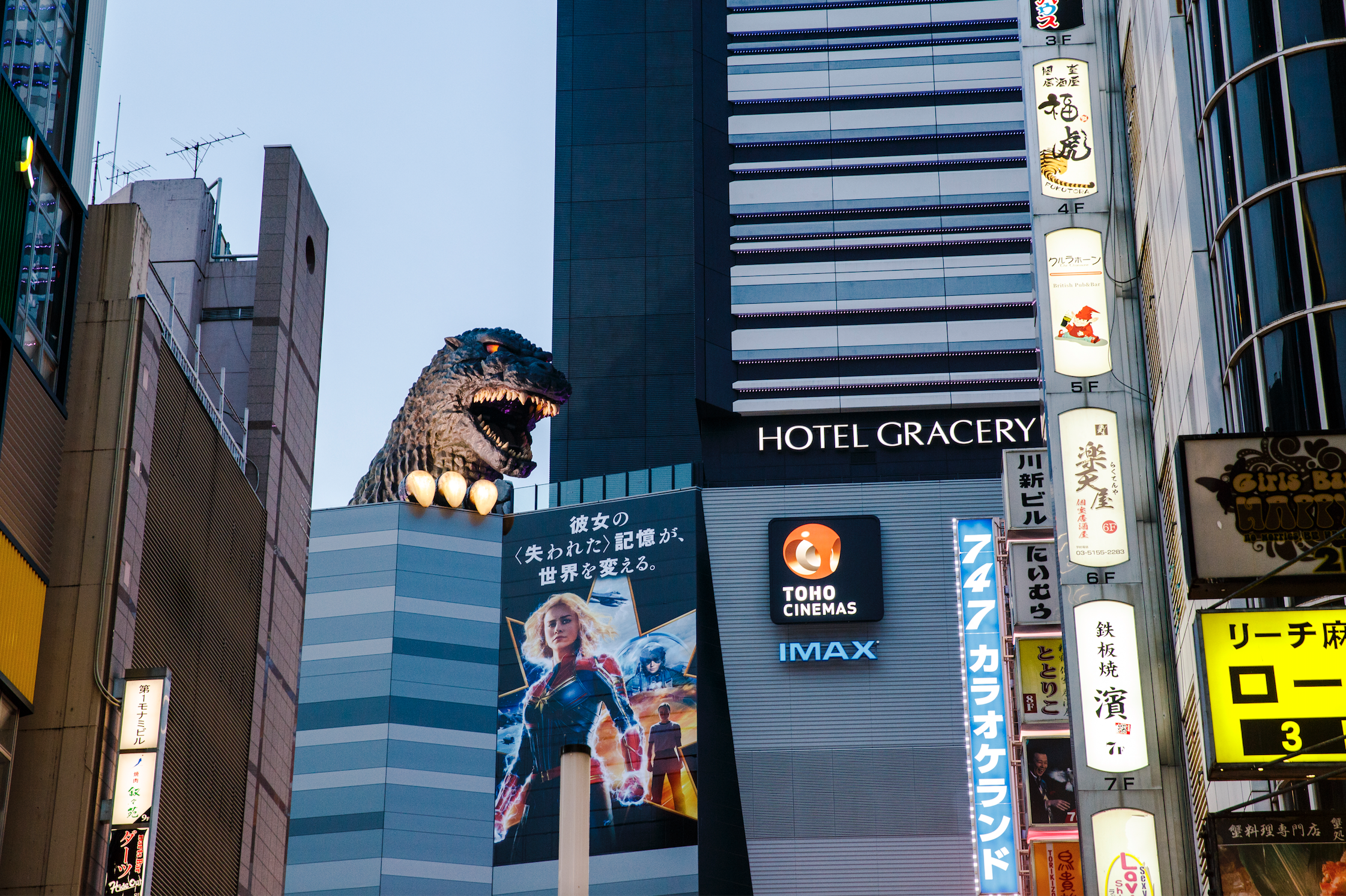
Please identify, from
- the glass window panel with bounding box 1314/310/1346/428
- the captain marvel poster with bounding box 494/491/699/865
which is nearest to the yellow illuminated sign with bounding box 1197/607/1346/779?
the glass window panel with bounding box 1314/310/1346/428

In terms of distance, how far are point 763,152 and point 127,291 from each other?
43.3m

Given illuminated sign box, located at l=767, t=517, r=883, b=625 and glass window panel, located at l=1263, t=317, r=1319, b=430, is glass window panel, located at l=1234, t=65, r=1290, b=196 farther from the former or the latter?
illuminated sign box, located at l=767, t=517, r=883, b=625

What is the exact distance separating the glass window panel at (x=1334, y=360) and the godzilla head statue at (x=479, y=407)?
4370cm

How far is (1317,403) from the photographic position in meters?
19.8

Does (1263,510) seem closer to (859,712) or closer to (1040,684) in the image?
(1040,684)

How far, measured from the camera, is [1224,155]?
22.5 metres

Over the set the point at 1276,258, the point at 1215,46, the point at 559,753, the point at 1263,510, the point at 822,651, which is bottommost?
the point at 1263,510

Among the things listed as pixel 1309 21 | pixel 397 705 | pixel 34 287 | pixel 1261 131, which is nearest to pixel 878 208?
pixel 397 705

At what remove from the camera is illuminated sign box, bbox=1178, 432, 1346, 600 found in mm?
15719

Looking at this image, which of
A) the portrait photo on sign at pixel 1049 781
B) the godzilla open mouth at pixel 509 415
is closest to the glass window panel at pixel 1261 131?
the portrait photo on sign at pixel 1049 781

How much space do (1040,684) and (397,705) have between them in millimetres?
31805

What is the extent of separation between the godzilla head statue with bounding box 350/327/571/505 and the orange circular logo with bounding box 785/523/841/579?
10.1m

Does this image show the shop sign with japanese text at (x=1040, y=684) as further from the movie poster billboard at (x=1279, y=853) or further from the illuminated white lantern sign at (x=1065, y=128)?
the movie poster billboard at (x=1279, y=853)

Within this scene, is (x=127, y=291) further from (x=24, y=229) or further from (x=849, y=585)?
(x=849, y=585)
